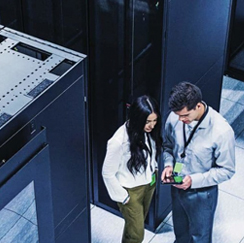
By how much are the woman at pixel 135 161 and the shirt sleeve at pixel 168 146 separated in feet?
0.31

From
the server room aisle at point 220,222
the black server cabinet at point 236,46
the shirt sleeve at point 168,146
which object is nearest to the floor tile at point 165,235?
the server room aisle at point 220,222

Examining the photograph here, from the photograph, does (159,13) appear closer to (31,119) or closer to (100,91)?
(100,91)

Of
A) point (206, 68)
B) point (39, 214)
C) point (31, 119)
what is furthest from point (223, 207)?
point (31, 119)

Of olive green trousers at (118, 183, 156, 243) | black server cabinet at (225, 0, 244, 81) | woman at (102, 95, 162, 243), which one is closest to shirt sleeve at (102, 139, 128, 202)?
woman at (102, 95, 162, 243)

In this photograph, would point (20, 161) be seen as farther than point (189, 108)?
No

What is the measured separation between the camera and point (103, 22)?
4.34m

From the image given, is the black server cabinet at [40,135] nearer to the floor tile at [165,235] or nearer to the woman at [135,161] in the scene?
the woman at [135,161]

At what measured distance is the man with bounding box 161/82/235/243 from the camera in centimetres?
378

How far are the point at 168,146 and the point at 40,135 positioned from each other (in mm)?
1412

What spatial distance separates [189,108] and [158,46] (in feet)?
1.95

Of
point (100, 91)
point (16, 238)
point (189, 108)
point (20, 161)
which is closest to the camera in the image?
point (20, 161)

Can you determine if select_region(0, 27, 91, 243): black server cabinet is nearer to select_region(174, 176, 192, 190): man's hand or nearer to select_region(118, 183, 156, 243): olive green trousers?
select_region(118, 183, 156, 243): olive green trousers

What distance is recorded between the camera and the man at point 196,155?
3.78 meters

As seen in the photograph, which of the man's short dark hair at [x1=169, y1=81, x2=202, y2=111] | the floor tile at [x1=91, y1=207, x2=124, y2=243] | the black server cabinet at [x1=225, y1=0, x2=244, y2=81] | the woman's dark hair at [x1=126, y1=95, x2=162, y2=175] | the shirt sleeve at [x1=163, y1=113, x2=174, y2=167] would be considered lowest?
the floor tile at [x1=91, y1=207, x2=124, y2=243]
